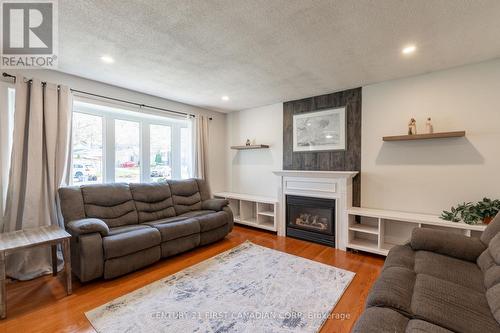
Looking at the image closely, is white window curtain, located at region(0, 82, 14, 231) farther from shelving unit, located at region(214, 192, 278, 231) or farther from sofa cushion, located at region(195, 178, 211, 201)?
shelving unit, located at region(214, 192, 278, 231)

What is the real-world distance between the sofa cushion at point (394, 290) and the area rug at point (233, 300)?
0.60m

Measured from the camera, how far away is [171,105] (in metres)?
4.12

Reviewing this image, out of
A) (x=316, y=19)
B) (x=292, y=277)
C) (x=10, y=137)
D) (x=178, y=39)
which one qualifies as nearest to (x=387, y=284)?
(x=292, y=277)

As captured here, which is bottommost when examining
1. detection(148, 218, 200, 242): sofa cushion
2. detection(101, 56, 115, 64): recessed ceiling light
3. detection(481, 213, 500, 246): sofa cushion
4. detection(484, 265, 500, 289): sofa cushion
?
detection(148, 218, 200, 242): sofa cushion

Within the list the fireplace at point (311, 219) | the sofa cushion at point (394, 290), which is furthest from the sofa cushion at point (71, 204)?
the sofa cushion at point (394, 290)

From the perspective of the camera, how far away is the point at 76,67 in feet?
8.87

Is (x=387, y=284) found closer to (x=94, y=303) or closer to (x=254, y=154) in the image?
(x=94, y=303)

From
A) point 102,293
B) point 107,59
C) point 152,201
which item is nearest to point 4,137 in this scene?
point 107,59

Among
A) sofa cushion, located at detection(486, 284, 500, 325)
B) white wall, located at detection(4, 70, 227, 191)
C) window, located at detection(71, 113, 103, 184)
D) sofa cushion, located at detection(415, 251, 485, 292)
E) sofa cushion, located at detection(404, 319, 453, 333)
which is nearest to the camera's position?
sofa cushion, located at detection(404, 319, 453, 333)

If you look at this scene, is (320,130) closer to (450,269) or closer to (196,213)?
(196,213)

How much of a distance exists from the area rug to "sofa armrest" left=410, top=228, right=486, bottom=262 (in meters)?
0.80

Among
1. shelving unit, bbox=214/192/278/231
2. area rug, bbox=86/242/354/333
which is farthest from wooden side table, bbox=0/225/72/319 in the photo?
shelving unit, bbox=214/192/278/231

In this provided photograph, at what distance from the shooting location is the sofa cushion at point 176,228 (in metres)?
2.83

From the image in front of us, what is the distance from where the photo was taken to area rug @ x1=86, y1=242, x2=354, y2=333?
174 cm
